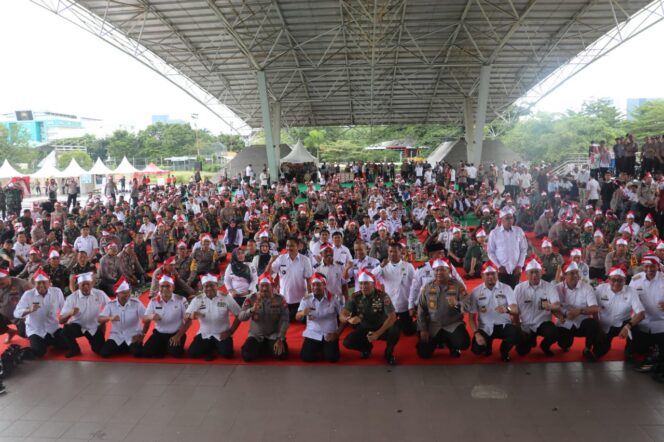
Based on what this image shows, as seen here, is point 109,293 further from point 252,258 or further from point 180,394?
point 180,394

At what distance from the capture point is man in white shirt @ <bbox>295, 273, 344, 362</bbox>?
5660 millimetres

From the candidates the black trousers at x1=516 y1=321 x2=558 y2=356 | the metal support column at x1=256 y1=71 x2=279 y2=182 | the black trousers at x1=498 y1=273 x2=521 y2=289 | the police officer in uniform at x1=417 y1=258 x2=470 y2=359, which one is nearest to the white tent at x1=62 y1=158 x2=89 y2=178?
the metal support column at x1=256 y1=71 x2=279 y2=182

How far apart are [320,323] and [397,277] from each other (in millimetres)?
1266

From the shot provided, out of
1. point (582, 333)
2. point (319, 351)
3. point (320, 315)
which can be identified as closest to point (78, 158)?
point (320, 315)

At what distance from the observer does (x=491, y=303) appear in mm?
5602

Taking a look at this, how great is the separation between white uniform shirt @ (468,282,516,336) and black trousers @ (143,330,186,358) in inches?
142

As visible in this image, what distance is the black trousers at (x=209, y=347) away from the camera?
5785 mm

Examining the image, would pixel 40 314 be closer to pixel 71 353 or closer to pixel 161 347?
pixel 71 353

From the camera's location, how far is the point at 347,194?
15711 millimetres

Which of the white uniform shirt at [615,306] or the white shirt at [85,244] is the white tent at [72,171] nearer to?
the white shirt at [85,244]

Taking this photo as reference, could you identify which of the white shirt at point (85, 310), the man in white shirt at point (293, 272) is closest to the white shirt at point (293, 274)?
the man in white shirt at point (293, 272)

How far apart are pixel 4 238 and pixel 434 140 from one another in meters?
40.3

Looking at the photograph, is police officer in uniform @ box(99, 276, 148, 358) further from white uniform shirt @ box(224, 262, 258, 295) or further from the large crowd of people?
white uniform shirt @ box(224, 262, 258, 295)

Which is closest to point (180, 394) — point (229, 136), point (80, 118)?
point (229, 136)
